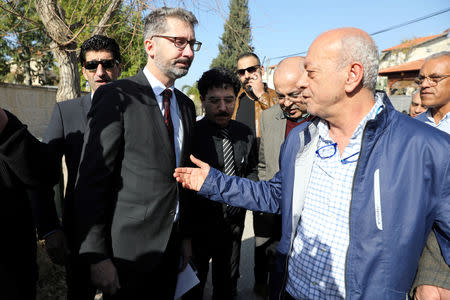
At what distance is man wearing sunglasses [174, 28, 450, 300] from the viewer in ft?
4.43

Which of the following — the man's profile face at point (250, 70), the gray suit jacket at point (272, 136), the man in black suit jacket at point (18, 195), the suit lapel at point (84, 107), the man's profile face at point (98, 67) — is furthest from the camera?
the man's profile face at point (250, 70)

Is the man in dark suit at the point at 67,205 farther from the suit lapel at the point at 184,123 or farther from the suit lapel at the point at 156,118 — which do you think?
the suit lapel at the point at 184,123

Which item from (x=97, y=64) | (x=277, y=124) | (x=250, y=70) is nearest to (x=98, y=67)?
(x=97, y=64)

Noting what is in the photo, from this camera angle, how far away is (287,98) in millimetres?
2762

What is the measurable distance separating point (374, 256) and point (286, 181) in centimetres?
64

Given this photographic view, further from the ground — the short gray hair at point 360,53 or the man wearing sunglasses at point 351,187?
the short gray hair at point 360,53

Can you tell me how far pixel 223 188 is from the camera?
191 cm

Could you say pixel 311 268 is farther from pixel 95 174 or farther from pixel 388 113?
pixel 95 174

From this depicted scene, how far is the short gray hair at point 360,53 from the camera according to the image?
1.54 meters

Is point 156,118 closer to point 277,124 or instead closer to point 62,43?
point 277,124

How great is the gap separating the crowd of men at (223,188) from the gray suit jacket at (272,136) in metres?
0.83

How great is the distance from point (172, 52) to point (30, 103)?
18.4m

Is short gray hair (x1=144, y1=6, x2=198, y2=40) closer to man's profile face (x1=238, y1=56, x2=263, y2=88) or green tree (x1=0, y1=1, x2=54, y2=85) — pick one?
green tree (x1=0, y1=1, x2=54, y2=85)

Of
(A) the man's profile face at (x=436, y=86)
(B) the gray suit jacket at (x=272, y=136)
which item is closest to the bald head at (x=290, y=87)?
(B) the gray suit jacket at (x=272, y=136)
